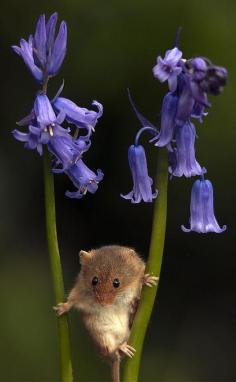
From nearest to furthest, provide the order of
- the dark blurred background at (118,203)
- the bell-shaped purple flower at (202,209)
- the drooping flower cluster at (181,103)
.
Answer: the drooping flower cluster at (181,103) → the bell-shaped purple flower at (202,209) → the dark blurred background at (118,203)

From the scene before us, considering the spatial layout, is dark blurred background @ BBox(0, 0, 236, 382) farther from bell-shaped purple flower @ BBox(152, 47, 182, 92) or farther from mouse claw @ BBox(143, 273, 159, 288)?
bell-shaped purple flower @ BBox(152, 47, 182, 92)

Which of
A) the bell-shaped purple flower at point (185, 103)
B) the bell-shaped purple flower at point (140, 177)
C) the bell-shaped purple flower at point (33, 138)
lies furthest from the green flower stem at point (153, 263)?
the bell-shaped purple flower at point (33, 138)

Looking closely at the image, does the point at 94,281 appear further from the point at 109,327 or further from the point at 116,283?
the point at 109,327

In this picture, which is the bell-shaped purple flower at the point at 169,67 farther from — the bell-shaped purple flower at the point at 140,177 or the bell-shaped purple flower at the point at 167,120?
the bell-shaped purple flower at the point at 140,177

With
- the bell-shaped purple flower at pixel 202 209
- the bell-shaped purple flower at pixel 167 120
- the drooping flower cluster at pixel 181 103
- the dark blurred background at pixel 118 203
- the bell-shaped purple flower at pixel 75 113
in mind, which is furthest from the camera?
the dark blurred background at pixel 118 203

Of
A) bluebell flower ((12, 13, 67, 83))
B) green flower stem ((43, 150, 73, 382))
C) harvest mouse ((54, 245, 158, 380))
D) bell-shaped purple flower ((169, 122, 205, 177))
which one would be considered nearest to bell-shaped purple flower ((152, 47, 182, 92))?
bell-shaped purple flower ((169, 122, 205, 177))

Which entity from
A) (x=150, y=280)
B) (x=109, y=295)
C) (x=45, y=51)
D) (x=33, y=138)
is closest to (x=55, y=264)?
(x=150, y=280)

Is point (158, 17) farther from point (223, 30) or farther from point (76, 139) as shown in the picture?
point (76, 139)
